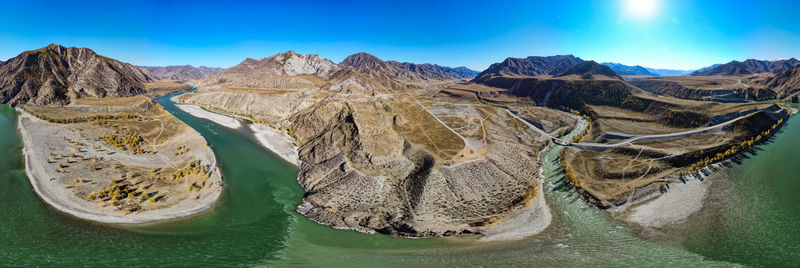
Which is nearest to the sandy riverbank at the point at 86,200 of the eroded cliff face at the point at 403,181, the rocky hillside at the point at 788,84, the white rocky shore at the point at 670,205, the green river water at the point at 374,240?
the green river water at the point at 374,240

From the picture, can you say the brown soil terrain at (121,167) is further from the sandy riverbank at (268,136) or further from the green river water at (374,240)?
the sandy riverbank at (268,136)

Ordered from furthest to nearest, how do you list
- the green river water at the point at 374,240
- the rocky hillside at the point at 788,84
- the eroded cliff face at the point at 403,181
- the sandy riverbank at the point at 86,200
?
the rocky hillside at the point at 788,84, the eroded cliff face at the point at 403,181, the sandy riverbank at the point at 86,200, the green river water at the point at 374,240

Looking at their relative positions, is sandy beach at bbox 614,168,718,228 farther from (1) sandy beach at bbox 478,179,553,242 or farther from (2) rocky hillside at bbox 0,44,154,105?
(2) rocky hillside at bbox 0,44,154,105

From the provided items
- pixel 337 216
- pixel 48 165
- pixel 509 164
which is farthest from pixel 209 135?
pixel 509 164

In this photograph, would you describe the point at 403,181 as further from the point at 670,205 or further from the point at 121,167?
the point at 121,167

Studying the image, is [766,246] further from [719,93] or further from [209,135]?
[719,93]

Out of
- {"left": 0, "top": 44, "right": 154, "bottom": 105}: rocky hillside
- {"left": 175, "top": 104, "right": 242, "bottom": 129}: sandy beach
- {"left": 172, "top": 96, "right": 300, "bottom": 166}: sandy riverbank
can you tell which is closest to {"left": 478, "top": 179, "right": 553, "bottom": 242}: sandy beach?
{"left": 172, "top": 96, "right": 300, "bottom": 166}: sandy riverbank
